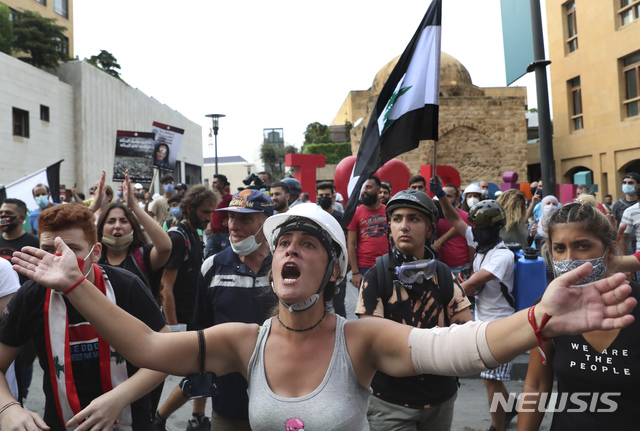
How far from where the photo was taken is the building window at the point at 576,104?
2481 cm

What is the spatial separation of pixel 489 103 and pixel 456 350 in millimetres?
27016

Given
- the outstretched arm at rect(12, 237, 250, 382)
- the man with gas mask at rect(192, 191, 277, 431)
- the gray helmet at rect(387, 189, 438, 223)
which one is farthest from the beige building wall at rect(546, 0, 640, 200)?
the outstretched arm at rect(12, 237, 250, 382)

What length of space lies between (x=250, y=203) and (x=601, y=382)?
2492 mm

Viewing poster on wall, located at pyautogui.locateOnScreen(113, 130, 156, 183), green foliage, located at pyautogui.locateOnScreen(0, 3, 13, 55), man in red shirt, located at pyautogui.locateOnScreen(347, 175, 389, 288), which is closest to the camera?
man in red shirt, located at pyautogui.locateOnScreen(347, 175, 389, 288)

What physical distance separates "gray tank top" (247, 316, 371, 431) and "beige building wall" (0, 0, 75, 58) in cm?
2978

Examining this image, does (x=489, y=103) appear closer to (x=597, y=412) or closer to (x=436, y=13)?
(x=436, y=13)

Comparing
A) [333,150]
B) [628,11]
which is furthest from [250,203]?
[333,150]

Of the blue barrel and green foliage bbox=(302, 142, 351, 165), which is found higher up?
green foliage bbox=(302, 142, 351, 165)

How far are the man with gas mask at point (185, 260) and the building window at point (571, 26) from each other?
24.7 m

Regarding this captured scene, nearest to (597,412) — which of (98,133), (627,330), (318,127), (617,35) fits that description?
(627,330)

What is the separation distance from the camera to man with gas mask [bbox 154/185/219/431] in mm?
4910

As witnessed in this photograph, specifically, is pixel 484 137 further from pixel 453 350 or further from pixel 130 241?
pixel 453 350

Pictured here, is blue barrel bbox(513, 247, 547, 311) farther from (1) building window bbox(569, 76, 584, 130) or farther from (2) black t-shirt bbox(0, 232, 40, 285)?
(1) building window bbox(569, 76, 584, 130)

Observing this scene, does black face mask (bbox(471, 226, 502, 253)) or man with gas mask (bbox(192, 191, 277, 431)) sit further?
black face mask (bbox(471, 226, 502, 253))
